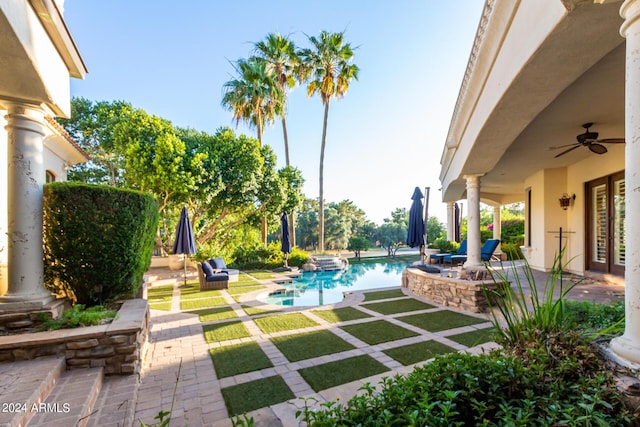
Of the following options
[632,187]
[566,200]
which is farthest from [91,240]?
[566,200]

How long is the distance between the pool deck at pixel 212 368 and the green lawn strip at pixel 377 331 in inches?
5.4

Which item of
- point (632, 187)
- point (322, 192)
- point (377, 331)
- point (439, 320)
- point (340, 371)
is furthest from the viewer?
point (322, 192)

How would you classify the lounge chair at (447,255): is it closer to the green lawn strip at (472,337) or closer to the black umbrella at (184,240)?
the green lawn strip at (472,337)

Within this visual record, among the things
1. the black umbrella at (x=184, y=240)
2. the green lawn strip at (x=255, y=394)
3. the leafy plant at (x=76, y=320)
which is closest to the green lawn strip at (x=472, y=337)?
the green lawn strip at (x=255, y=394)

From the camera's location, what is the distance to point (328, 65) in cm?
1662

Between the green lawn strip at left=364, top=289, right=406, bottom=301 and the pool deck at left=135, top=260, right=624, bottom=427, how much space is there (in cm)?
136

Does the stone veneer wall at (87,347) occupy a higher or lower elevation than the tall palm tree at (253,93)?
lower

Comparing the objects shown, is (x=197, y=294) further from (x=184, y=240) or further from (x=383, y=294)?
(x=383, y=294)

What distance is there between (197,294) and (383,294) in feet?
17.7

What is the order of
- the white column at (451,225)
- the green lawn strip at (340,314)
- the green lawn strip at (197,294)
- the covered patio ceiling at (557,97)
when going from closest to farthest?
the covered patio ceiling at (557,97)
the green lawn strip at (340,314)
the green lawn strip at (197,294)
the white column at (451,225)

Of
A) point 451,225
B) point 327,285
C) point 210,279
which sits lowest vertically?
point 327,285

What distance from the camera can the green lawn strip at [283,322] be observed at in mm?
5422

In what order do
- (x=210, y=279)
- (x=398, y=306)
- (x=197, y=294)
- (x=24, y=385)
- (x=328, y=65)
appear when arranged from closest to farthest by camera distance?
(x=24, y=385)
(x=398, y=306)
(x=197, y=294)
(x=210, y=279)
(x=328, y=65)

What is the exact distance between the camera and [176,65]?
509 inches
